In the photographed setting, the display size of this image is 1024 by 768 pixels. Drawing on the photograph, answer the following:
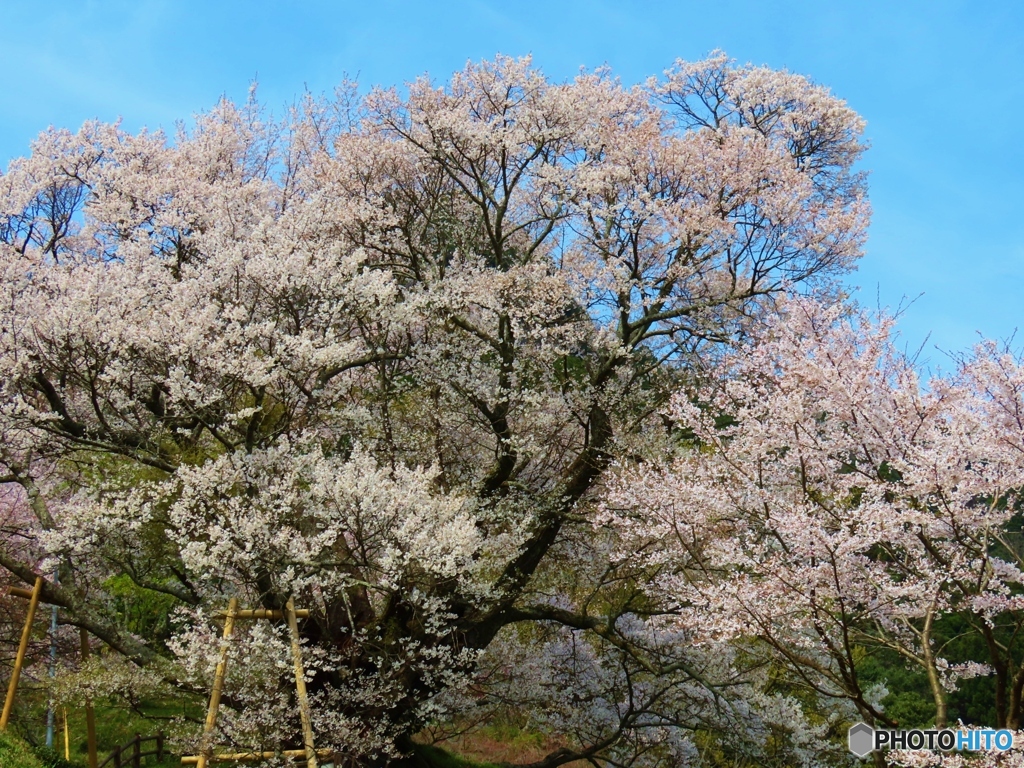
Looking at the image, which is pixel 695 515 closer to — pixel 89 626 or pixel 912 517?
pixel 912 517

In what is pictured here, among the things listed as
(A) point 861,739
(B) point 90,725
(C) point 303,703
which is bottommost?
(B) point 90,725

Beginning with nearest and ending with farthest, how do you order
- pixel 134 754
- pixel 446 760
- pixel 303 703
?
pixel 303 703
pixel 134 754
pixel 446 760

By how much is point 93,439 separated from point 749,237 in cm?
857

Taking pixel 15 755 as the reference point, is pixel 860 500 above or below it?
above

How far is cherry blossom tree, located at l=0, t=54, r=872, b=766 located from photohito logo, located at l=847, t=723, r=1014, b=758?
2.73 m

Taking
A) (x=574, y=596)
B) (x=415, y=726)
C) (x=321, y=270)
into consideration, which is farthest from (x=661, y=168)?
(x=415, y=726)

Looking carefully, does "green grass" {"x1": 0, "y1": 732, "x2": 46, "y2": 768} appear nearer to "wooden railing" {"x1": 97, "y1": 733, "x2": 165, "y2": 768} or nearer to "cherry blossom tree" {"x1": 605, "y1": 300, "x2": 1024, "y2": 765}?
"wooden railing" {"x1": 97, "y1": 733, "x2": 165, "y2": 768}

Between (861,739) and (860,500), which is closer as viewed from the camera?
(860,500)

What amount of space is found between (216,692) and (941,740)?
20.4 feet

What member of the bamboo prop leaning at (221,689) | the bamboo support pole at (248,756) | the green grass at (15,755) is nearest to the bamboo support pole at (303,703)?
A: the bamboo prop leaning at (221,689)

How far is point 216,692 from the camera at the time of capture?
28.0ft

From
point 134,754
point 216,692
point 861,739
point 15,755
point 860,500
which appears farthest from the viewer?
point 134,754

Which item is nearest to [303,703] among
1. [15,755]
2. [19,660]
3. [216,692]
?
[216,692]

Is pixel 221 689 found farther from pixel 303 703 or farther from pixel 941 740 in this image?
pixel 941 740
